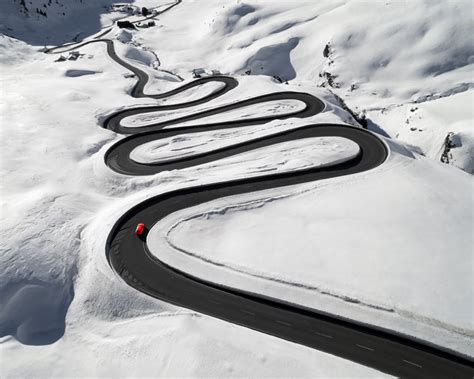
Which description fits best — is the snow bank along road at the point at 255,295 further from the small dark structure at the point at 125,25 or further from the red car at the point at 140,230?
the small dark structure at the point at 125,25

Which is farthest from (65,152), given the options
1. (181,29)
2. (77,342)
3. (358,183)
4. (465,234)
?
(181,29)

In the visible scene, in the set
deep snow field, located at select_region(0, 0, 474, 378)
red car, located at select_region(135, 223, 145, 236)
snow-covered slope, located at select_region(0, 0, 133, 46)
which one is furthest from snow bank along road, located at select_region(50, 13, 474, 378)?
snow-covered slope, located at select_region(0, 0, 133, 46)

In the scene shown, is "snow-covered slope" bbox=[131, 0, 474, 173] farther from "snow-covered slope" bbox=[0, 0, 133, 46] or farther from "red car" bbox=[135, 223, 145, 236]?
"red car" bbox=[135, 223, 145, 236]

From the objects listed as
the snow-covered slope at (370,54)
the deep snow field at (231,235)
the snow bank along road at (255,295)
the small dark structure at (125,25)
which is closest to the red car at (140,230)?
the snow bank along road at (255,295)

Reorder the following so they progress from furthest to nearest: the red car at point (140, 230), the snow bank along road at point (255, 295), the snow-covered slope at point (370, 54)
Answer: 1. the snow-covered slope at point (370, 54)
2. the red car at point (140, 230)
3. the snow bank along road at point (255, 295)

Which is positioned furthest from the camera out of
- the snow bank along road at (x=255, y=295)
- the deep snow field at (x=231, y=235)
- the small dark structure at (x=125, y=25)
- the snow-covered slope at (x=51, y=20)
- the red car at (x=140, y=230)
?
the small dark structure at (x=125, y=25)

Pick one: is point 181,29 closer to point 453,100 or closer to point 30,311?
point 453,100

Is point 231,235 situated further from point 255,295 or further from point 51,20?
point 51,20
